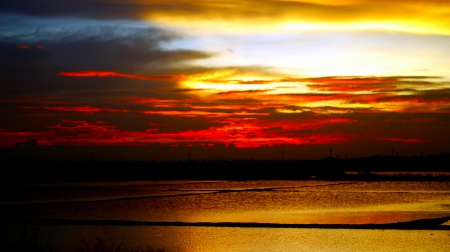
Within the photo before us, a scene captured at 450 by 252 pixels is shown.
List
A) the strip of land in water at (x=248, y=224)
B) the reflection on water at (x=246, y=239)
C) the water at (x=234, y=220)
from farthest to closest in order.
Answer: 1. the strip of land in water at (x=248, y=224)
2. the water at (x=234, y=220)
3. the reflection on water at (x=246, y=239)

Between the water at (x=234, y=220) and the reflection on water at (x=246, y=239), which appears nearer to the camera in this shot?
the reflection on water at (x=246, y=239)

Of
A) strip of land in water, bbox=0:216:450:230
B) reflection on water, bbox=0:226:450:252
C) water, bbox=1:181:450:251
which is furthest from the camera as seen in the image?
strip of land in water, bbox=0:216:450:230

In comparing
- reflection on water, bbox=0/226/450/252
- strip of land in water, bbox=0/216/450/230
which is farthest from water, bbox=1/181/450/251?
strip of land in water, bbox=0/216/450/230

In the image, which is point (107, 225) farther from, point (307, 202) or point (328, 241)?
point (307, 202)

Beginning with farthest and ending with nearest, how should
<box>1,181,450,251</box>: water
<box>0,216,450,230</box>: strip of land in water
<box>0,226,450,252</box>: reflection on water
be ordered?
<box>0,216,450,230</box>: strip of land in water
<box>1,181,450,251</box>: water
<box>0,226,450,252</box>: reflection on water

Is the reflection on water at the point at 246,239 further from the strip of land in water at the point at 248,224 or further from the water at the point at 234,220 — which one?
the strip of land in water at the point at 248,224

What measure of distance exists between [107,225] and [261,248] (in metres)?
Answer: 8.58

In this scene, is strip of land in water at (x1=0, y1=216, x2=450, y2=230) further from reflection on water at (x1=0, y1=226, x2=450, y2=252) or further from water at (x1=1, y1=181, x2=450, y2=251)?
reflection on water at (x1=0, y1=226, x2=450, y2=252)

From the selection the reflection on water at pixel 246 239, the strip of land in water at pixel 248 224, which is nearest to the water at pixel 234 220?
the reflection on water at pixel 246 239

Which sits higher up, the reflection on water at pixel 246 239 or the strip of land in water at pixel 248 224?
the reflection on water at pixel 246 239

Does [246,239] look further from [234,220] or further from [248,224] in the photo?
[234,220]

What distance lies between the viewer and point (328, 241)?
19.6 metres

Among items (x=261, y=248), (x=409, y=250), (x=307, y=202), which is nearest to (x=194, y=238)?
(x=261, y=248)

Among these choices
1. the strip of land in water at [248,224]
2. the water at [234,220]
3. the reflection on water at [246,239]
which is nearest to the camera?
the reflection on water at [246,239]
